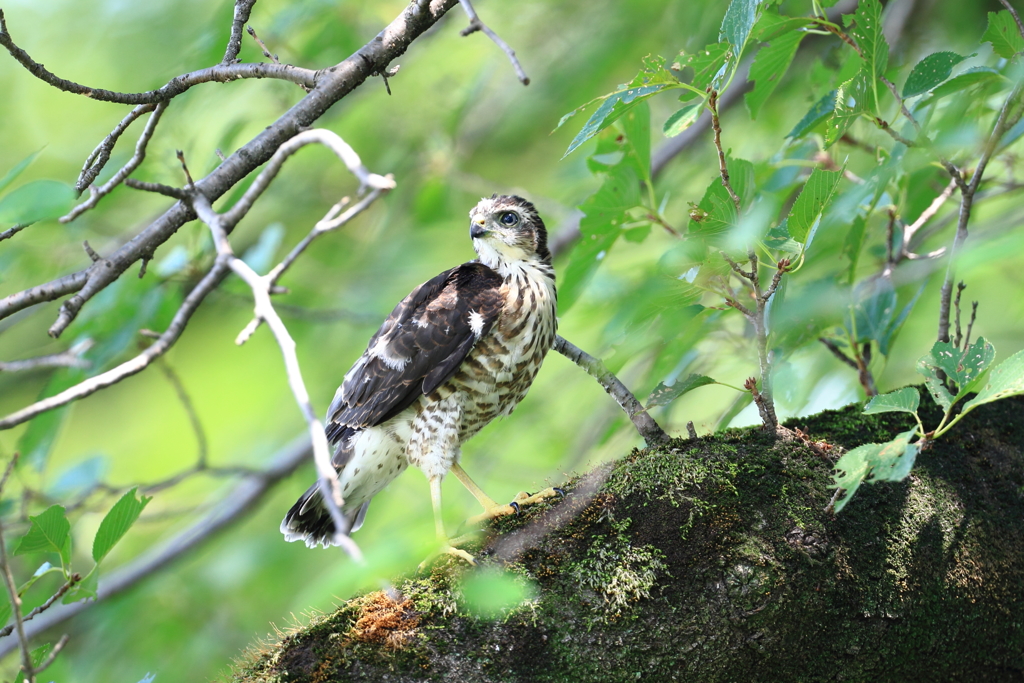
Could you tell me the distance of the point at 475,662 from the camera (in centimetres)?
174

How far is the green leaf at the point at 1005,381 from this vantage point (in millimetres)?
1611

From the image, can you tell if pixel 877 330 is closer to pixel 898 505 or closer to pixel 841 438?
pixel 841 438

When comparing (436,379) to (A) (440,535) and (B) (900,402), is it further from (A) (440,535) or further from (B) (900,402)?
(B) (900,402)

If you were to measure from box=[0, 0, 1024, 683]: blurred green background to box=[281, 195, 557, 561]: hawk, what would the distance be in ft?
0.89

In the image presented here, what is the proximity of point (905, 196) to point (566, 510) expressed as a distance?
5.69 feet

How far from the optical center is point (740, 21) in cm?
181

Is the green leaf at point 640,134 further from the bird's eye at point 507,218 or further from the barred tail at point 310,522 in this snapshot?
the barred tail at point 310,522

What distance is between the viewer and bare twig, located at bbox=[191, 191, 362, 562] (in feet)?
4.00

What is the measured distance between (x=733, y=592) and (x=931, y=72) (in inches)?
56.5

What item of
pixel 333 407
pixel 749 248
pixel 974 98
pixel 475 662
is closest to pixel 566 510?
pixel 475 662

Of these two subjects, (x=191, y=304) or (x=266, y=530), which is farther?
(x=266, y=530)

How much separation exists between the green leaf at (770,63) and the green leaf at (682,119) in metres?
0.44

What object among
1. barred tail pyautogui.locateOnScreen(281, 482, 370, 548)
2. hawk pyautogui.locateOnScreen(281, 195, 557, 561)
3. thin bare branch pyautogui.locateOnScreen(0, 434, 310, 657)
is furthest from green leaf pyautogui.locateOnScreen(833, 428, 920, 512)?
thin bare branch pyautogui.locateOnScreen(0, 434, 310, 657)

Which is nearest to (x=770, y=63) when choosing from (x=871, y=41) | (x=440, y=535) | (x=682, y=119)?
(x=871, y=41)
